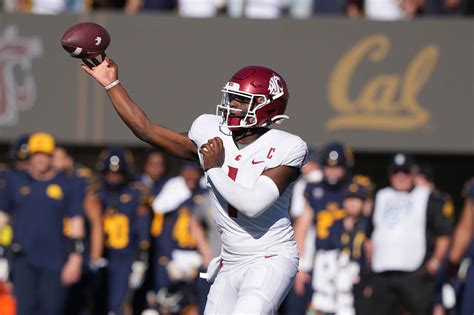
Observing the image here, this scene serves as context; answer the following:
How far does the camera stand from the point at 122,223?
35.4ft

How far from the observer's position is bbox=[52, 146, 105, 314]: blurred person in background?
1035cm

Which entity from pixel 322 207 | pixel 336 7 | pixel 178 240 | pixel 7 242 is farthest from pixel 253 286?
pixel 336 7

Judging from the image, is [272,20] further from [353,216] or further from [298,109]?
[353,216]

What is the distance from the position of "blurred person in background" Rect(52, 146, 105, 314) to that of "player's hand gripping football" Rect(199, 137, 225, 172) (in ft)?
13.6

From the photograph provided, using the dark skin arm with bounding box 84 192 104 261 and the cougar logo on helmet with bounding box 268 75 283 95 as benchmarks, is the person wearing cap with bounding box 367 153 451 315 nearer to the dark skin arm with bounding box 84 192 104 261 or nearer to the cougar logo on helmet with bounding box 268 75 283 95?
the dark skin arm with bounding box 84 192 104 261

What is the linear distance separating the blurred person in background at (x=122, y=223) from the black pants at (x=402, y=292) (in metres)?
2.17

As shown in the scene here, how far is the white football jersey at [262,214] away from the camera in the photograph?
607cm

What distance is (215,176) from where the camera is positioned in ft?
Answer: 19.2

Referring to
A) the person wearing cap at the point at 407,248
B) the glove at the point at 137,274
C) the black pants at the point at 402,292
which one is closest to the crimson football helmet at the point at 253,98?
the person wearing cap at the point at 407,248

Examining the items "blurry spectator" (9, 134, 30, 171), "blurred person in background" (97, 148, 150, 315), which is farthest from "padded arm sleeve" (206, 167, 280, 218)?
"blurred person in background" (97, 148, 150, 315)

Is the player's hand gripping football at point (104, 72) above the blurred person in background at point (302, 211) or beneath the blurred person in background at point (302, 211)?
above

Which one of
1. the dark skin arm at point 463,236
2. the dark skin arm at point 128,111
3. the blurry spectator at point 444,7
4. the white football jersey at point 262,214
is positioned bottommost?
the dark skin arm at point 463,236

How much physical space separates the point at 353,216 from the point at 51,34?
3830mm

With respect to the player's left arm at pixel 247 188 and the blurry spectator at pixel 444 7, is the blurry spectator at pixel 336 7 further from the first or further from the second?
the player's left arm at pixel 247 188
